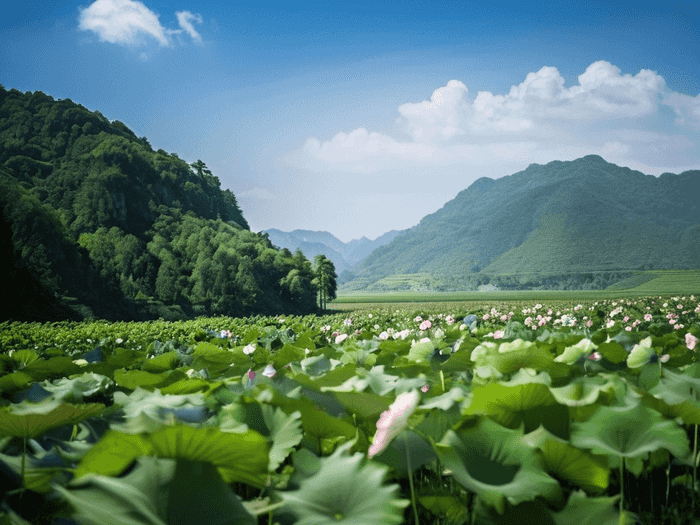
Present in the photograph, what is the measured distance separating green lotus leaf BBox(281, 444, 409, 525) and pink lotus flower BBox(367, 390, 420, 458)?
53mm

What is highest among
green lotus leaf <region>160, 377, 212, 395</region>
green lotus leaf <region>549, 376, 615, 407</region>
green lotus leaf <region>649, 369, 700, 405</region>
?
green lotus leaf <region>549, 376, 615, 407</region>

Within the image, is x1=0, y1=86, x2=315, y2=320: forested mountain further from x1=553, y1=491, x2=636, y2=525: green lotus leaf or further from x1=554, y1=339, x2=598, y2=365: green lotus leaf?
x1=553, y1=491, x2=636, y2=525: green lotus leaf

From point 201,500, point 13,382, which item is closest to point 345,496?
point 201,500

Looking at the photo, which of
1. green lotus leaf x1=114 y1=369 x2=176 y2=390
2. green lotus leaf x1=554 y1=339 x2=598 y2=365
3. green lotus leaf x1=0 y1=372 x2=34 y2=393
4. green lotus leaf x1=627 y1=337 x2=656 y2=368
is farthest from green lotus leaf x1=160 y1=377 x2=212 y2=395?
green lotus leaf x1=627 y1=337 x2=656 y2=368

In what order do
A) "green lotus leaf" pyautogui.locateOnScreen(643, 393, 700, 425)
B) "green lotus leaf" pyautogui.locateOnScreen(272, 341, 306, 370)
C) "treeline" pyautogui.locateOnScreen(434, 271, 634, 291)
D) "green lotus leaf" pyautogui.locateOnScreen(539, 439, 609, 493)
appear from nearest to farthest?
"green lotus leaf" pyautogui.locateOnScreen(539, 439, 609, 493) < "green lotus leaf" pyautogui.locateOnScreen(643, 393, 700, 425) < "green lotus leaf" pyautogui.locateOnScreen(272, 341, 306, 370) < "treeline" pyautogui.locateOnScreen(434, 271, 634, 291)

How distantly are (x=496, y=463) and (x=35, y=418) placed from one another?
917 millimetres

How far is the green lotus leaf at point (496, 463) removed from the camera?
82 cm

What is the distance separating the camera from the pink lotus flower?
0.84 m

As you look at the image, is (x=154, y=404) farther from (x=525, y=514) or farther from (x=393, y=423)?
(x=525, y=514)

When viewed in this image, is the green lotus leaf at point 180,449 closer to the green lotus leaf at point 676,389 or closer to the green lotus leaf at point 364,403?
the green lotus leaf at point 364,403

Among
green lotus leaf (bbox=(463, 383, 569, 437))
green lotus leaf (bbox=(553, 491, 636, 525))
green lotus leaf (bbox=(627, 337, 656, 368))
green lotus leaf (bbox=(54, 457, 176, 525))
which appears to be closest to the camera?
green lotus leaf (bbox=(54, 457, 176, 525))

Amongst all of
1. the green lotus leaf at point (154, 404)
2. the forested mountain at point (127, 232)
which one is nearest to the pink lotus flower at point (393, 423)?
the green lotus leaf at point (154, 404)

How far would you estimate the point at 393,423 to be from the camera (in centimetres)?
86

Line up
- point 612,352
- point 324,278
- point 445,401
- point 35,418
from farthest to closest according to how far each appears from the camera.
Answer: point 324,278, point 612,352, point 445,401, point 35,418
